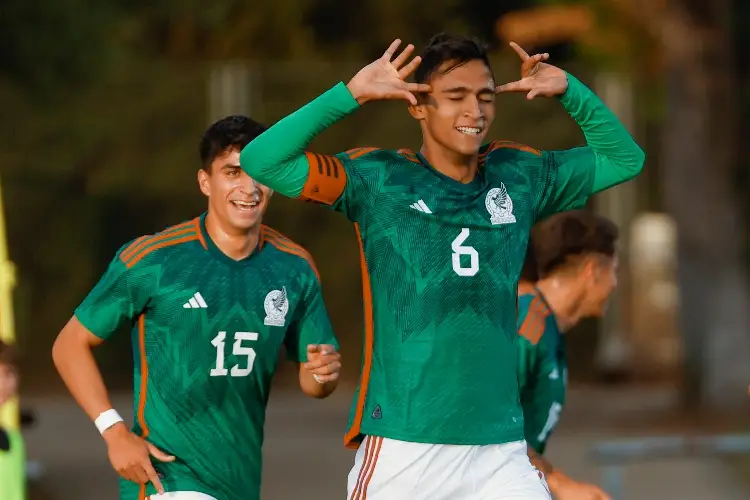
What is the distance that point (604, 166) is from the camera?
5.93 m

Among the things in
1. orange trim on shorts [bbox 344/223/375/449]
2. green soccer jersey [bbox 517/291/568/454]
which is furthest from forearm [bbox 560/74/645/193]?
orange trim on shorts [bbox 344/223/375/449]

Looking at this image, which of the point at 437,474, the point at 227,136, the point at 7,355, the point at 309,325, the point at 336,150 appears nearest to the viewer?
the point at 437,474

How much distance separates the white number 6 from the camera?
18.2 ft

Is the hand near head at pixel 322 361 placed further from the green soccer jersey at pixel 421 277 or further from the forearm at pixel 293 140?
the forearm at pixel 293 140

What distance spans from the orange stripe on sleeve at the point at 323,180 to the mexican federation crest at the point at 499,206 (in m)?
0.46

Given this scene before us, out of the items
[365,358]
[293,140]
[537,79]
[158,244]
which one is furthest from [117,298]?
[537,79]

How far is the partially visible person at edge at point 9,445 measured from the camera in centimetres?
712

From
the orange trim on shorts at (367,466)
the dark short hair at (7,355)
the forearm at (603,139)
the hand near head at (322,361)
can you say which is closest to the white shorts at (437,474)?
the orange trim on shorts at (367,466)

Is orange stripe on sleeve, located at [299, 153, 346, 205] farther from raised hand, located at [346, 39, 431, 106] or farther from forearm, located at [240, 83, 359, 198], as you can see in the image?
raised hand, located at [346, 39, 431, 106]

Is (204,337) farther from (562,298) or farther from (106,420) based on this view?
(562,298)

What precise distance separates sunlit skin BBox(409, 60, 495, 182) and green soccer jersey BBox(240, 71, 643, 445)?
0.27 ft

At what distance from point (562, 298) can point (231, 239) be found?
1.29 m

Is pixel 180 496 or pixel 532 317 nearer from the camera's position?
pixel 180 496

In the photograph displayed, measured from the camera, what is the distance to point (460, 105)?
18.4ft
